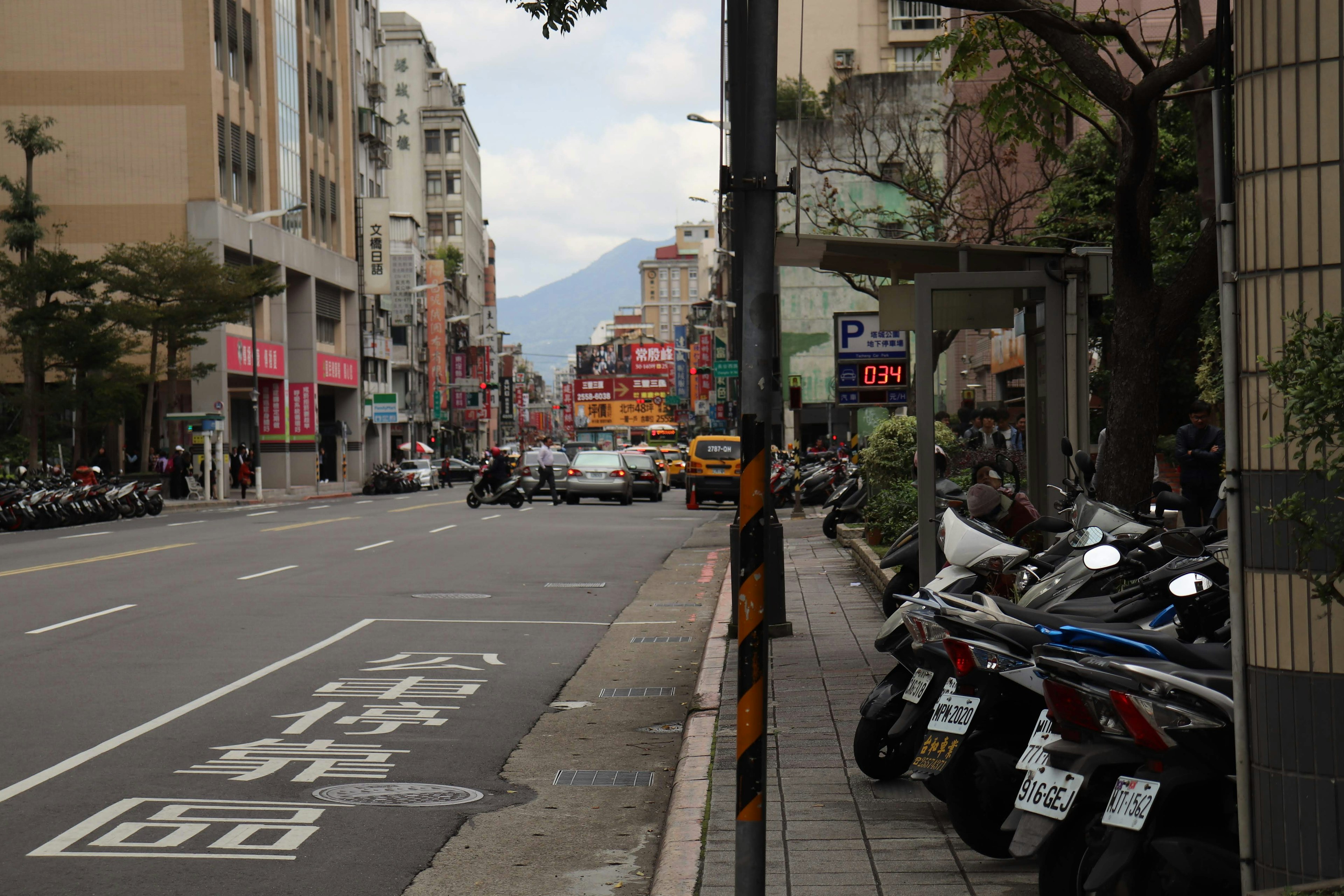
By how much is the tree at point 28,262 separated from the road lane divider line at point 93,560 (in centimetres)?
1800

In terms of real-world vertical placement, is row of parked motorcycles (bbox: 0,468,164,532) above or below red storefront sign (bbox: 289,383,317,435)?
below

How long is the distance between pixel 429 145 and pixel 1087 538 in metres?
121

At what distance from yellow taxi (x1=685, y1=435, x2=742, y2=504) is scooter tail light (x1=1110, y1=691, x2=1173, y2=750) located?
3460 centimetres

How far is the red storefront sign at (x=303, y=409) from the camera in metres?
60.8

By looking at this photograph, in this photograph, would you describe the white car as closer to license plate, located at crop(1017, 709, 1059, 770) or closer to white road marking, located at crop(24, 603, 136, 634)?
white road marking, located at crop(24, 603, 136, 634)

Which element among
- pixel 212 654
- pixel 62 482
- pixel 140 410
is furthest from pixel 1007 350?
pixel 212 654

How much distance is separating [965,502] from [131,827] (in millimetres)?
5157

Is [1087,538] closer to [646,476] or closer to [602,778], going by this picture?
[602,778]

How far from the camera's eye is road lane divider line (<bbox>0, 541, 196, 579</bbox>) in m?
18.5

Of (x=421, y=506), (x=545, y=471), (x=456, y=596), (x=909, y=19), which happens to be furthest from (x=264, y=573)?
(x=909, y=19)

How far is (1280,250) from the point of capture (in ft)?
13.6

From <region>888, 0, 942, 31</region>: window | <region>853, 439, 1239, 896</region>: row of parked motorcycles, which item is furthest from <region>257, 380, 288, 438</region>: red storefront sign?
<region>853, 439, 1239, 896</region>: row of parked motorcycles

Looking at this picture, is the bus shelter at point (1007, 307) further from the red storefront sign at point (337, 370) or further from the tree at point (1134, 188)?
the red storefront sign at point (337, 370)

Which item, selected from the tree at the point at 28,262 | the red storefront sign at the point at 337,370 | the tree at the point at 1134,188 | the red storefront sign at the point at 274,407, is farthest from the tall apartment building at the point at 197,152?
the tree at the point at 1134,188
